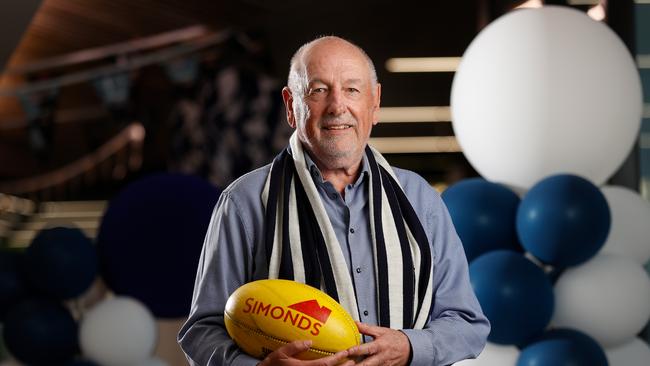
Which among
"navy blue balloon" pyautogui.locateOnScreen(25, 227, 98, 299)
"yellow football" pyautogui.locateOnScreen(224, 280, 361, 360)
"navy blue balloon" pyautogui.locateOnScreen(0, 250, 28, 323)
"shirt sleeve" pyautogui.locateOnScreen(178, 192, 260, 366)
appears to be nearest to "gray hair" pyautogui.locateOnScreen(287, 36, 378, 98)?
"shirt sleeve" pyautogui.locateOnScreen(178, 192, 260, 366)

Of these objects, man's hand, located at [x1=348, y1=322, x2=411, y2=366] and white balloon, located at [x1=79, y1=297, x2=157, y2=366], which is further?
white balloon, located at [x1=79, y1=297, x2=157, y2=366]

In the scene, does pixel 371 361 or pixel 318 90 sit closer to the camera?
pixel 371 361

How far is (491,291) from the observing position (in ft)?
10.5

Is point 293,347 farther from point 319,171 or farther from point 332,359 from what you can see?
point 319,171

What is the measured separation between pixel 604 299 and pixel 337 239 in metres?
1.62

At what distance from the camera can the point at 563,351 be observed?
10.3 ft

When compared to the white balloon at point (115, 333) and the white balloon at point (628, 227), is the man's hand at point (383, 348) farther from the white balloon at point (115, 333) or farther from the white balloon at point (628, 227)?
the white balloon at point (115, 333)

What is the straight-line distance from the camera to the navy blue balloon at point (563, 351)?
10.3 feet

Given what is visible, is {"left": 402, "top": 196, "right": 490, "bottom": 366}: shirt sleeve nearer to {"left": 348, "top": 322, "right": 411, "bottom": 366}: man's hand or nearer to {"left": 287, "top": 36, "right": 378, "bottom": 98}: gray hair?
{"left": 348, "top": 322, "right": 411, "bottom": 366}: man's hand

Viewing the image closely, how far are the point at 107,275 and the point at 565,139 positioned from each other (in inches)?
82.3

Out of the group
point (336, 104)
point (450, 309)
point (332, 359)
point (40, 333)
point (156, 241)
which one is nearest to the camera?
point (332, 359)

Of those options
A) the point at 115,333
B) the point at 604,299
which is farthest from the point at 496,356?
the point at 115,333

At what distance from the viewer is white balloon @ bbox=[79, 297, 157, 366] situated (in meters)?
4.25

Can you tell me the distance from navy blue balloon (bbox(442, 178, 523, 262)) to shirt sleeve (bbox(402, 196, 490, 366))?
1321 mm
